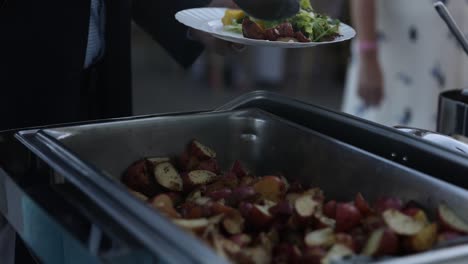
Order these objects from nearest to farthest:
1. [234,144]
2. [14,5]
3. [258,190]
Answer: [258,190]
[234,144]
[14,5]

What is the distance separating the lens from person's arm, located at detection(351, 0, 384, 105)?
2002mm

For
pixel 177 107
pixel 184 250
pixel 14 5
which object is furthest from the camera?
pixel 177 107

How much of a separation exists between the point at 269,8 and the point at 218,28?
236 mm

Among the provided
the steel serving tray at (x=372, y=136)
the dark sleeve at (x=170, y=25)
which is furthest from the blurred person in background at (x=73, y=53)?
the steel serving tray at (x=372, y=136)

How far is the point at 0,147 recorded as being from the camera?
0.89m

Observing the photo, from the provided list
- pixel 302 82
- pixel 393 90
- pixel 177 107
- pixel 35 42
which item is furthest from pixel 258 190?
pixel 302 82

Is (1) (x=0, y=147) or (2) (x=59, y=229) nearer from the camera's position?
(2) (x=59, y=229)

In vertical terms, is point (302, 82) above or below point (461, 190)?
below

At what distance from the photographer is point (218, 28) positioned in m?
1.21

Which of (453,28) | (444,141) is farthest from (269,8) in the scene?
(453,28)

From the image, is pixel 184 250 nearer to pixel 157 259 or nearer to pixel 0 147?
pixel 157 259

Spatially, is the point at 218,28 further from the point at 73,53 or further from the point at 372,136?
the point at 372,136

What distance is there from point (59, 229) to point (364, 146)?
1.42ft

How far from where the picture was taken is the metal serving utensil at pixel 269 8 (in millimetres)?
987
